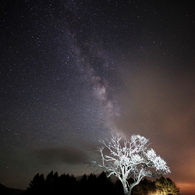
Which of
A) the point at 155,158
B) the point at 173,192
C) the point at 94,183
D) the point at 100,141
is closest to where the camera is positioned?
the point at 155,158

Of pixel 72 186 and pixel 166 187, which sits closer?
pixel 72 186

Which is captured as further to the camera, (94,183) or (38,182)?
(94,183)

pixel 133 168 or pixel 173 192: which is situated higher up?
pixel 173 192

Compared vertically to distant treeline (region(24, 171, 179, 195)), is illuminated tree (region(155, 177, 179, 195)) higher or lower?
higher

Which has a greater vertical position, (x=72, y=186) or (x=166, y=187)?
(x=166, y=187)

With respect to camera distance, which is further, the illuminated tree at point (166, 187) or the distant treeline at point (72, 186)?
the illuminated tree at point (166, 187)

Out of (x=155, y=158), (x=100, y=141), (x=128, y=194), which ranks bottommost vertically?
(x=128, y=194)

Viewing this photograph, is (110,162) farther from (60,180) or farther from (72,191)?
(60,180)

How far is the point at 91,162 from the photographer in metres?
20.6

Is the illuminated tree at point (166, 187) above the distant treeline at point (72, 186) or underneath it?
above

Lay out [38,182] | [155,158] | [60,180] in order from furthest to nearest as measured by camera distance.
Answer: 1. [60,180]
2. [38,182]
3. [155,158]

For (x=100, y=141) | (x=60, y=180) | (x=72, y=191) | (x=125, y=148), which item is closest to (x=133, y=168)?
(x=125, y=148)

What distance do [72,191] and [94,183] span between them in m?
7.31

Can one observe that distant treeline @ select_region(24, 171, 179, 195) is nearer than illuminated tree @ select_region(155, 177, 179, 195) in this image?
Yes
